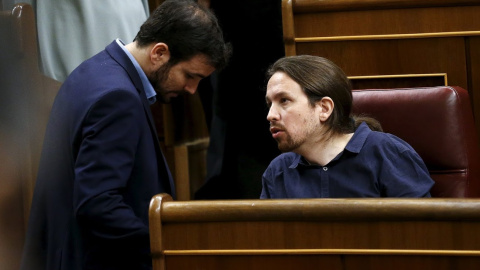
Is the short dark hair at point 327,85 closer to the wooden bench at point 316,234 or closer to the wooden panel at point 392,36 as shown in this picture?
the wooden panel at point 392,36

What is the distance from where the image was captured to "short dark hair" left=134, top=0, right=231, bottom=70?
3.71 feet

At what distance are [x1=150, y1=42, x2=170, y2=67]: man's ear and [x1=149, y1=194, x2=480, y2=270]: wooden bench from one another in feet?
1.14

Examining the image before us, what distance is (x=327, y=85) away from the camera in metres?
1.14

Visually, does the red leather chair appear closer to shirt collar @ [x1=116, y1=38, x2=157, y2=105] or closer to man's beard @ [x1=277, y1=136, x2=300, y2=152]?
man's beard @ [x1=277, y1=136, x2=300, y2=152]

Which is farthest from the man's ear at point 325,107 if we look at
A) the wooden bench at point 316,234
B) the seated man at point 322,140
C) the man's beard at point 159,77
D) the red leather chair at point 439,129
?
the wooden bench at point 316,234

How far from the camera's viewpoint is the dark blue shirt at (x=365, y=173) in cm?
106

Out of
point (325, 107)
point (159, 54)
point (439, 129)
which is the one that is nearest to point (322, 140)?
point (325, 107)

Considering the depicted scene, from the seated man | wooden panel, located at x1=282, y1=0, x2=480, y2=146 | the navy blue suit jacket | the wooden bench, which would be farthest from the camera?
wooden panel, located at x1=282, y1=0, x2=480, y2=146

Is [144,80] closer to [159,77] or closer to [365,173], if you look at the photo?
[159,77]

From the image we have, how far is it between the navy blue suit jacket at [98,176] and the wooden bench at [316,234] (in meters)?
0.16

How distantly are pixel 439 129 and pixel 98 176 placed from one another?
575 millimetres

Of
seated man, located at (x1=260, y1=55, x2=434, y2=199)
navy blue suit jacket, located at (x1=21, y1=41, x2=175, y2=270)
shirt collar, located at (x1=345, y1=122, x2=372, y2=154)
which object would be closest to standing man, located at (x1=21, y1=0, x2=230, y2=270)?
navy blue suit jacket, located at (x1=21, y1=41, x2=175, y2=270)

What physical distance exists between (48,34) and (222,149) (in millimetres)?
Result: 688

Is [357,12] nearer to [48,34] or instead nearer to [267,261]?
[48,34]
